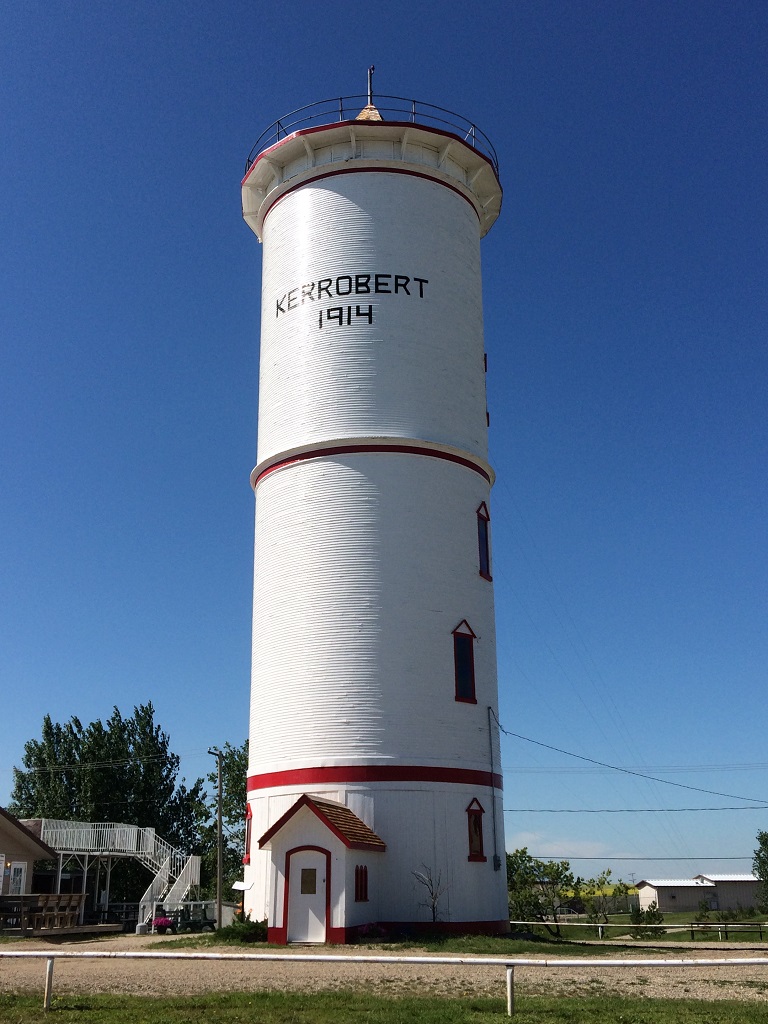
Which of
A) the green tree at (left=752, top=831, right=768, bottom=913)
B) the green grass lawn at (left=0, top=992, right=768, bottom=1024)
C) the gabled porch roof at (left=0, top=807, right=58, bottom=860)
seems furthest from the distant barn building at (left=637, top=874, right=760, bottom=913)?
the green grass lawn at (left=0, top=992, right=768, bottom=1024)

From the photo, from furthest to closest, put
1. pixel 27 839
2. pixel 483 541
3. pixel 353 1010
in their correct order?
pixel 27 839 → pixel 483 541 → pixel 353 1010

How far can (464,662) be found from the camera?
2708 centimetres

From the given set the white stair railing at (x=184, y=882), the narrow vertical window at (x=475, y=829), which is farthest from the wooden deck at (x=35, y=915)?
the narrow vertical window at (x=475, y=829)

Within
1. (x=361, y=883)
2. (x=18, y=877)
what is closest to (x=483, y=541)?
(x=361, y=883)

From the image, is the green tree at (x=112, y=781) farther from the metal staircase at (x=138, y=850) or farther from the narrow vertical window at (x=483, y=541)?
the narrow vertical window at (x=483, y=541)

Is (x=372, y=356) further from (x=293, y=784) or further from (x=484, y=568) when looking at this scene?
(x=293, y=784)

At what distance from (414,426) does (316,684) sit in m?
7.77

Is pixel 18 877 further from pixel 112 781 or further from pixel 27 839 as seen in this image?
pixel 112 781

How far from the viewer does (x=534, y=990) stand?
1502 centimetres

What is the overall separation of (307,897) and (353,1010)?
34.1ft

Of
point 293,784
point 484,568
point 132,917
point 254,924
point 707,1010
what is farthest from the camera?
point 132,917

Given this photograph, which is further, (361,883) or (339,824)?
(361,883)

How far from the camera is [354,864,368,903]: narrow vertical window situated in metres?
23.0

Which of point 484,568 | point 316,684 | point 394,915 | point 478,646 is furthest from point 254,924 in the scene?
point 484,568
